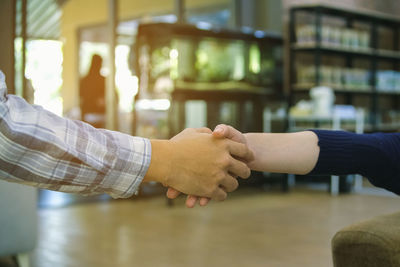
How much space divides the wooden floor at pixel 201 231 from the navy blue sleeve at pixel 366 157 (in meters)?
1.35

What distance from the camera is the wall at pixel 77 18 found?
5.32m

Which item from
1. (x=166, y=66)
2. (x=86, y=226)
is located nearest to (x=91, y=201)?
(x=86, y=226)

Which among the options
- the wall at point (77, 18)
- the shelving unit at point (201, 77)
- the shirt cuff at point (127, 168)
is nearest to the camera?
the shirt cuff at point (127, 168)

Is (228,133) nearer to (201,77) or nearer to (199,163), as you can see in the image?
(199,163)

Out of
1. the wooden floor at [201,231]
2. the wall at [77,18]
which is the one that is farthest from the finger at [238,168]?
the wall at [77,18]

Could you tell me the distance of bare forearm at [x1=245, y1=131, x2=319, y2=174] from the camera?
1086 millimetres

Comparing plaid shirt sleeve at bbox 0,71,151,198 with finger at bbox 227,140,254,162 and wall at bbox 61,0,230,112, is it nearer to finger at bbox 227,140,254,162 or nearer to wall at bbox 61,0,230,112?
finger at bbox 227,140,254,162

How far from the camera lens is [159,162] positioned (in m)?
1.05

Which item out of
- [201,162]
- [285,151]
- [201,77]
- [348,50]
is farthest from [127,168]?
[348,50]

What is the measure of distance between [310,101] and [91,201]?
283cm

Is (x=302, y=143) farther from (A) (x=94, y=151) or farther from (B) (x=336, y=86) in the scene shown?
(B) (x=336, y=86)

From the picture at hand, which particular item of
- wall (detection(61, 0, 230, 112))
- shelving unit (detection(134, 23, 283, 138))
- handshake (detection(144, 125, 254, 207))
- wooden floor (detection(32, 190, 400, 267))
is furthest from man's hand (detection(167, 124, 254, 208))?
wall (detection(61, 0, 230, 112))

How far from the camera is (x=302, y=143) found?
1.10 meters

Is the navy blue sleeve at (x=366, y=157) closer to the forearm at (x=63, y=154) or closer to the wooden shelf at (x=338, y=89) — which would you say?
the forearm at (x=63, y=154)
